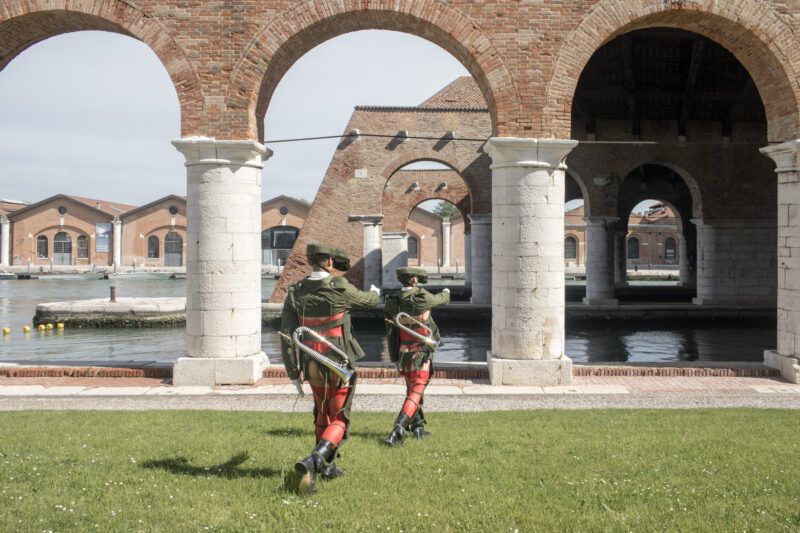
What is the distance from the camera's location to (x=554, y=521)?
144 inches

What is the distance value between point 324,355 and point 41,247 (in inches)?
2261

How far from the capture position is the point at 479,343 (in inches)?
619

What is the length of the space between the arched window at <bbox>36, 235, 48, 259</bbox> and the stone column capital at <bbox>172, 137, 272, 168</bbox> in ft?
173

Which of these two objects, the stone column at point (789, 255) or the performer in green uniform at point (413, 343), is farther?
the stone column at point (789, 255)

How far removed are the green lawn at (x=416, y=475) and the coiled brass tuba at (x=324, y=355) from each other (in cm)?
72

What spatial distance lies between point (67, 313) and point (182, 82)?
1394 centimetres

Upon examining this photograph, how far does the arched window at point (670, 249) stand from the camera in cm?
5648

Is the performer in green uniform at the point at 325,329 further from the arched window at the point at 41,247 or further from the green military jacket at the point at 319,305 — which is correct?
the arched window at the point at 41,247

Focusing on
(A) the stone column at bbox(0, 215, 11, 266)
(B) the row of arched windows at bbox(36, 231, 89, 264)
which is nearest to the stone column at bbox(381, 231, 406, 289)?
(B) the row of arched windows at bbox(36, 231, 89, 264)

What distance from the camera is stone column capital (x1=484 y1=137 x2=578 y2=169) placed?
325 inches

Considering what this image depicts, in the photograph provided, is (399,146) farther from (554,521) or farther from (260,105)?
(554,521)

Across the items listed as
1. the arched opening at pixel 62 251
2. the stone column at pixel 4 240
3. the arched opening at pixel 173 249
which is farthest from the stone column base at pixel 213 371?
the stone column at pixel 4 240

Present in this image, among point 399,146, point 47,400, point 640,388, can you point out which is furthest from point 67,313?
point 640,388

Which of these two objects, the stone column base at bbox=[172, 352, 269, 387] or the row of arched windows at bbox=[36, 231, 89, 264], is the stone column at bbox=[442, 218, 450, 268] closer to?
the row of arched windows at bbox=[36, 231, 89, 264]
